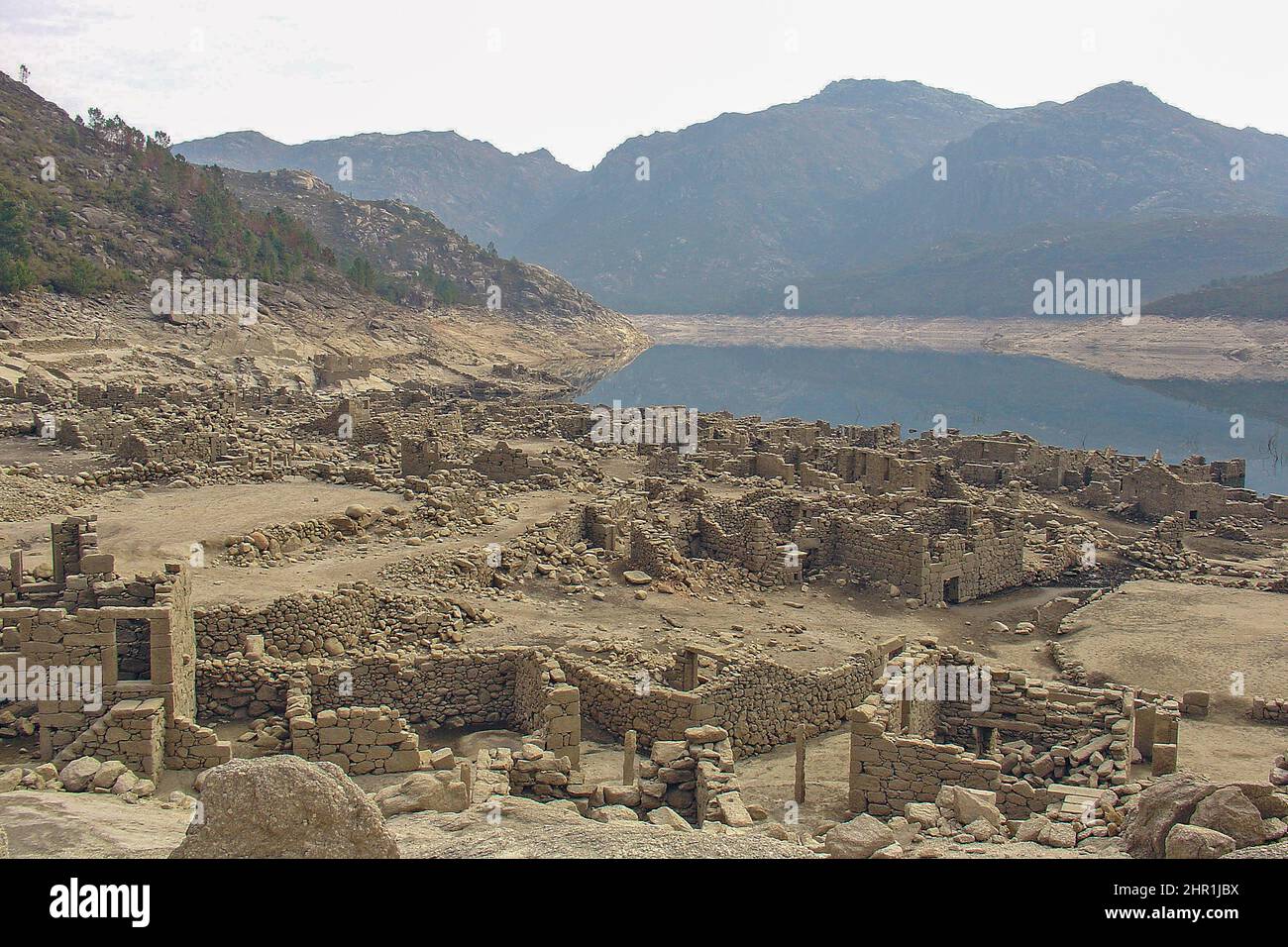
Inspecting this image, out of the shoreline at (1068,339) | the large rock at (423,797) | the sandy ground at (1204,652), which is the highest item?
the shoreline at (1068,339)

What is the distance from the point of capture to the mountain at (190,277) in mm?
48000

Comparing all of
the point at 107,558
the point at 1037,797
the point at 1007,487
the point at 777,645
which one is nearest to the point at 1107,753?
the point at 1037,797

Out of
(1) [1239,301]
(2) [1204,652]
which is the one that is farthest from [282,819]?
(1) [1239,301]

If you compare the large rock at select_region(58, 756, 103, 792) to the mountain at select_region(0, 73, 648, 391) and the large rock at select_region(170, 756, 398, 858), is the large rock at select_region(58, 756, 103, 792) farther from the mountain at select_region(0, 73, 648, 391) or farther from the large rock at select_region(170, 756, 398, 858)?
the mountain at select_region(0, 73, 648, 391)

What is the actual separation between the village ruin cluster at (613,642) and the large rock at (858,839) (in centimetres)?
3

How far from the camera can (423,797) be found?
330 inches

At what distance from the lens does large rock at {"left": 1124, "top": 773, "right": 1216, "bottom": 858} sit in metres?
6.47

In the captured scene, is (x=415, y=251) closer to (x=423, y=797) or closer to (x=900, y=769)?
(x=900, y=769)

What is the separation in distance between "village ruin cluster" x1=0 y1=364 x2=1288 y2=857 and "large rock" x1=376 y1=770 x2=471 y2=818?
33 mm

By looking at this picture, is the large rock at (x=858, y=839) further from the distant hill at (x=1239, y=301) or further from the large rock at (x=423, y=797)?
the distant hill at (x=1239, y=301)

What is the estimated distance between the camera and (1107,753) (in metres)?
10.7

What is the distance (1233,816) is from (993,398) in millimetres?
72074

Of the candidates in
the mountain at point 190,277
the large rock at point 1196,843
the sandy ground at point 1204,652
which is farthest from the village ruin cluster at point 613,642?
the mountain at point 190,277

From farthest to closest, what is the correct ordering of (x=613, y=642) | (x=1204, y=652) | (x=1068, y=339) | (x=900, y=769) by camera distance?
1. (x=1068, y=339)
2. (x=1204, y=652)
3. (x=613, y=642)
4. (x=900, y=769)
